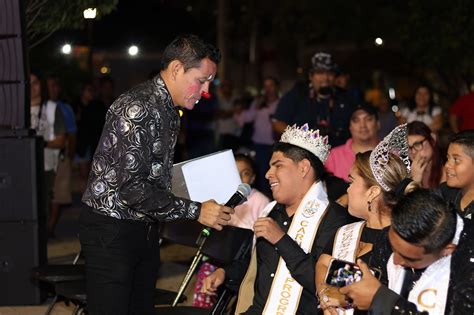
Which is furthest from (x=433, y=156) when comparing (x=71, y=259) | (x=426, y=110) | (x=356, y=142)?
(x=426, y=110)

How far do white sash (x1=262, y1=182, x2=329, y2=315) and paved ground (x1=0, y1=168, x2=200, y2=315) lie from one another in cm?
Result: 328

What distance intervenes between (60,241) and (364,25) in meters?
20.7

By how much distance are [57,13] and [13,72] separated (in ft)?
5.43

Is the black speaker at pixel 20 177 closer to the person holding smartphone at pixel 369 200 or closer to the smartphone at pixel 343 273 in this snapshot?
the person holding smartphone at pixel 369 200

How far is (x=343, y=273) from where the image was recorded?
437 cm

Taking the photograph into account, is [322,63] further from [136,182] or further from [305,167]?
[136,182]

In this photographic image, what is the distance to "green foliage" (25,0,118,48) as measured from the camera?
31.8 ft

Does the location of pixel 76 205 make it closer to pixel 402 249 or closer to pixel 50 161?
pixel 50 161

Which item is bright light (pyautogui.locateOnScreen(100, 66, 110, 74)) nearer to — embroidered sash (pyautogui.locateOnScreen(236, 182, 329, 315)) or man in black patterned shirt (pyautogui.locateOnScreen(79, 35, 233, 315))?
embroidered sash (pyautogui.locateOnScreen(236, 182, 329, 315))

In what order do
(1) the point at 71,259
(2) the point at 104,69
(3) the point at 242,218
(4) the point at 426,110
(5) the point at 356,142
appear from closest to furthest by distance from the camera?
1. (3) the point at 242,218
2. (5) the point at 356,142
3. (1) the point at 71,259
4. (4) the point at 426,110
5. (2) the point at 104,69

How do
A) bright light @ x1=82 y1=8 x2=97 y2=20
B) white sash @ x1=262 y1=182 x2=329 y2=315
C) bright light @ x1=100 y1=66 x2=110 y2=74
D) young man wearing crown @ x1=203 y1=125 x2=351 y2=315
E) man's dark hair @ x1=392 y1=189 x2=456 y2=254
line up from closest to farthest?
→ man's dark hair @ x1=392 y1=189 x2=456 y2=254
young man wearing crown @ x1=203 y1=125 x2=351 y2=315
white sash @ x1=262 y1=182 x2=329 y2=315
bright light @ x1=82 y1=8 x2=97 y2=20
bright light @ x1=100 y1=66 x2=110 y2=74

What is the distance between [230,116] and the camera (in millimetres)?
18344

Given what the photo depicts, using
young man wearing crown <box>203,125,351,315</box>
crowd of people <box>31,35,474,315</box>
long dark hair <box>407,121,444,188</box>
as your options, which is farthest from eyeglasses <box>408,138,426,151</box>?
young man wearing crown <box>203,125,351,315</box>

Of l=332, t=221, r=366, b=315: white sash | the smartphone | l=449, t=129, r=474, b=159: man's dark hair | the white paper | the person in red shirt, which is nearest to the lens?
the smartphone
